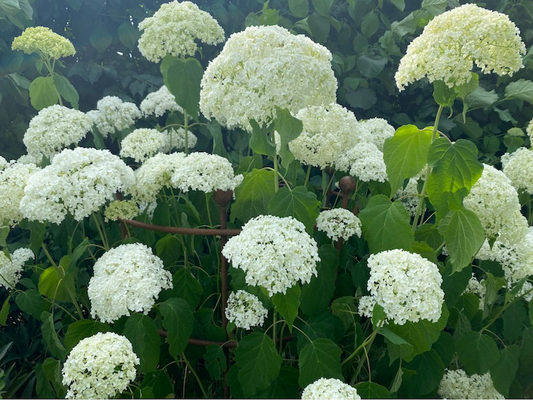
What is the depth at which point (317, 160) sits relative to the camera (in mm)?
1889

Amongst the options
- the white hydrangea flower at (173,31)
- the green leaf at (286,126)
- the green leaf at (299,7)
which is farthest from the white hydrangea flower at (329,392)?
the green leaf at (299,7)

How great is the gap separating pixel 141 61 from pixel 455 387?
3.19 m

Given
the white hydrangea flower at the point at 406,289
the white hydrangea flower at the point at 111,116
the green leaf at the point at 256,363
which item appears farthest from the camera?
the white hydrangea flower at the point at 111,116

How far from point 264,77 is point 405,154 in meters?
0.53

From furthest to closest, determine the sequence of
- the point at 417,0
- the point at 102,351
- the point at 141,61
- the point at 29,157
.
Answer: the point at 417,0
the point at 141,61
the point at 29,157
the point at 102,351

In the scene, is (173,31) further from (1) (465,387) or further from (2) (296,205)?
(1) (465,387)

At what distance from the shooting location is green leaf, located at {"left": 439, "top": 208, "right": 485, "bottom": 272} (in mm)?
1484

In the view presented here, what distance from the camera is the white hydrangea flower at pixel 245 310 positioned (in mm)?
1660

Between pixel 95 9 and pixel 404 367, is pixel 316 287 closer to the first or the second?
pixel 404 367

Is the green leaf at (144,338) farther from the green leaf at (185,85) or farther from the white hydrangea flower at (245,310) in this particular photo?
the green leaf at (185,85)

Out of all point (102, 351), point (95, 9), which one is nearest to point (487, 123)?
point (95, 9)

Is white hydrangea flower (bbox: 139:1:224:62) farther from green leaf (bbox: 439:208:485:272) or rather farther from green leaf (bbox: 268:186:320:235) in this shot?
green leaf (bbox: 439:208:485:272)

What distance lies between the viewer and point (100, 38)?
11.6ft

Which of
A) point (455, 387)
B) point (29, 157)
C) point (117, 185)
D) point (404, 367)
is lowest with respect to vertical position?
point (455, 387)
